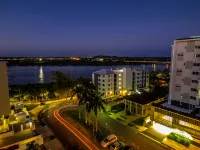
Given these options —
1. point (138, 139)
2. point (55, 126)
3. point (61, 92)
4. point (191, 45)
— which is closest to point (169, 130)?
point (138, 139)

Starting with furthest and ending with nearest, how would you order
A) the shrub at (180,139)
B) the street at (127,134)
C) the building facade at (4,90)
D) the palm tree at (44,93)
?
the palm tree at (44,93) < the street at (127,134) < the shrub at (180,139) < the building facade at (4,90)

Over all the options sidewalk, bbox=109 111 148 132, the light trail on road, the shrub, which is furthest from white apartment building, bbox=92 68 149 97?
the shrub

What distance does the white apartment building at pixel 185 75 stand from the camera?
103ft

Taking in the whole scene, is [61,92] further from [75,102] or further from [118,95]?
[118,95]

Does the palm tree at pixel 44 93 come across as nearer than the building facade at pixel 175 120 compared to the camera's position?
No

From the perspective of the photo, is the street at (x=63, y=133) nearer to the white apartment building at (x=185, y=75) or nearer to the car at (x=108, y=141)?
the car at (x=108, y=141)

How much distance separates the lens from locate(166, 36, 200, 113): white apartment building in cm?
3152

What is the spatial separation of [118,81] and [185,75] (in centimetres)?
3077

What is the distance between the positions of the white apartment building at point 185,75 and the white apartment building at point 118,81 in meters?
26.6

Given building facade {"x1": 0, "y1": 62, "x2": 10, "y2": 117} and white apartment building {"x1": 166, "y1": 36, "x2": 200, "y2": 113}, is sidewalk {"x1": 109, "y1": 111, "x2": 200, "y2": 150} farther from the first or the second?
building facade {"x1": 0, "y1": 62, "x2": 10, "y2": 117}

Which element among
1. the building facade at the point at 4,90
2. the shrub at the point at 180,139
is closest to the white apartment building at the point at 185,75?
the shrub at the point at 180,139

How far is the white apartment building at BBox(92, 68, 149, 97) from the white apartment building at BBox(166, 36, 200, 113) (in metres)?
26.6

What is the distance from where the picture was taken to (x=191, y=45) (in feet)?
105

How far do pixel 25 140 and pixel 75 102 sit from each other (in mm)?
29780
